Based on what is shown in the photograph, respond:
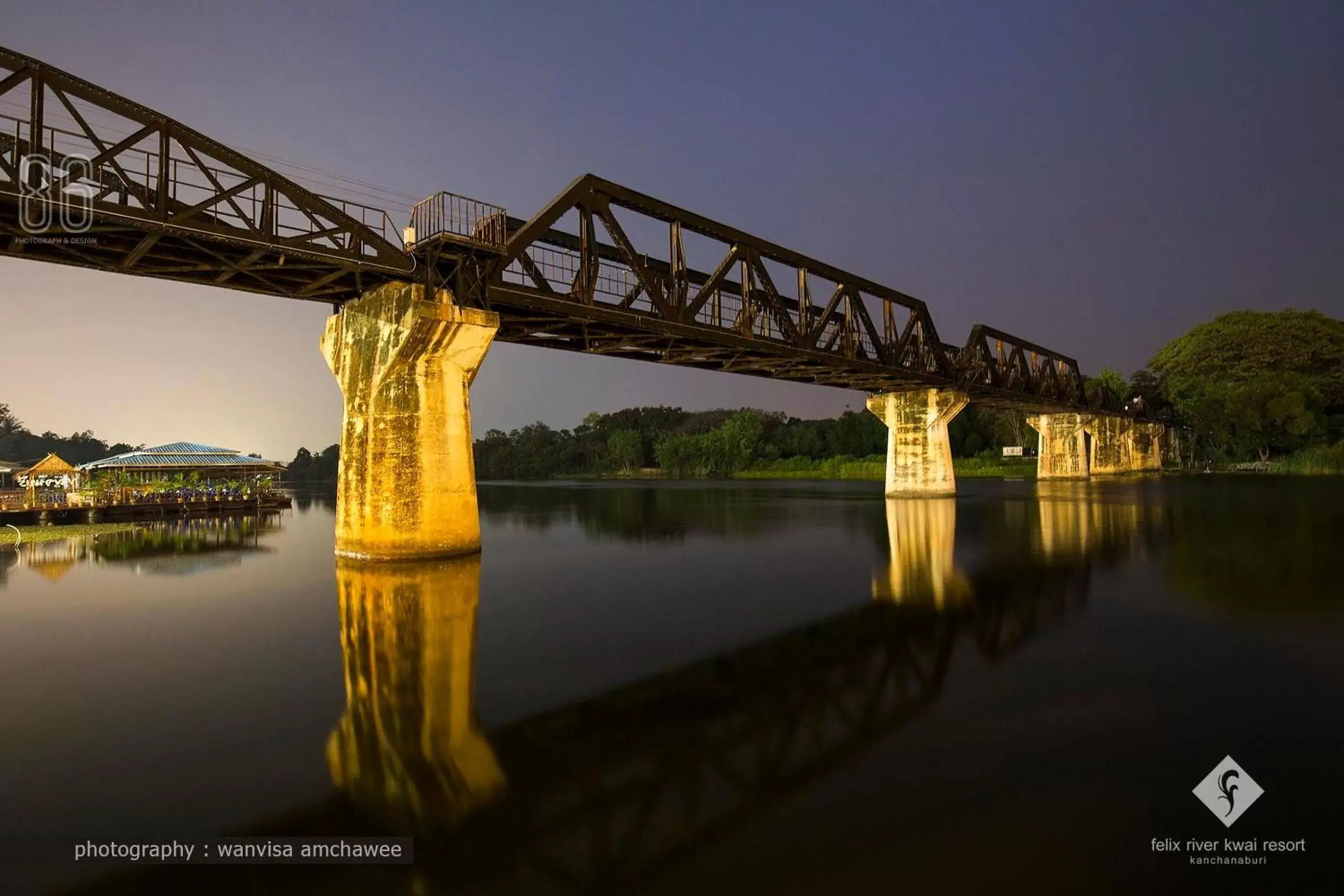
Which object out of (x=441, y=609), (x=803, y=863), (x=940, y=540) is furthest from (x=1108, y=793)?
(x=940, y=540)

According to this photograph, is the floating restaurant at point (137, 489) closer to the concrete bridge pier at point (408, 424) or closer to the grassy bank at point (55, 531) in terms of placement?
the grassy bank at point (55, 531)

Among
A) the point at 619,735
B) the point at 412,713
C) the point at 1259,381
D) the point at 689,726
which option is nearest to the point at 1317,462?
the point at 1259,381

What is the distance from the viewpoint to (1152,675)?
10148 mm

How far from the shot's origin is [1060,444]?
90625mm

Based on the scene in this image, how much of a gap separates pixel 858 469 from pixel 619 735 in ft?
395

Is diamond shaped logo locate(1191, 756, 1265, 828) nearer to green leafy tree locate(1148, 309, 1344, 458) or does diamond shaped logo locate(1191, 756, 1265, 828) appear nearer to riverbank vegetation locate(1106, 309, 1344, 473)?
riverbank vegetation locate(1106, 309, 1344, 473)

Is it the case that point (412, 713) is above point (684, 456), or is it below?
below

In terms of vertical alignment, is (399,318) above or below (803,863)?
above

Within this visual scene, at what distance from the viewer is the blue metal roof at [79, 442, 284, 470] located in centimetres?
4812

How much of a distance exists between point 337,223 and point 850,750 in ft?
60.2

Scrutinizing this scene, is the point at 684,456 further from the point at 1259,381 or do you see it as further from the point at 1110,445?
the point at 1259,381

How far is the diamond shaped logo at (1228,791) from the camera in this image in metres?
6.19

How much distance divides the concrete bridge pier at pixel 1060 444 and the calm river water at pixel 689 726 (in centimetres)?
7660

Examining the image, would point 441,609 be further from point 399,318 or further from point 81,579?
point 81,579
